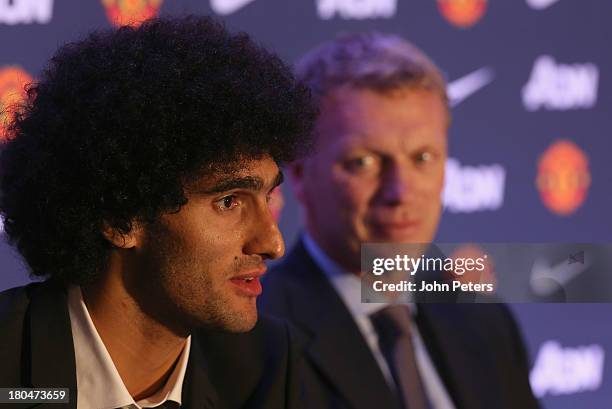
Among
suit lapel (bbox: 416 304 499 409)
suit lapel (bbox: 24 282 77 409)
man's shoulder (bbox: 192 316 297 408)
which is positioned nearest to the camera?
suit lapel (bbox: 24 282 77 409)

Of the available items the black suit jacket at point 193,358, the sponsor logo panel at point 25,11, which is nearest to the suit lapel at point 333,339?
the black suit jacket at point 193,358

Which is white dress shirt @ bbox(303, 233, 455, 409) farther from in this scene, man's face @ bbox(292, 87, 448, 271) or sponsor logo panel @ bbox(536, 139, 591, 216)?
sponsor logo panel @ bbox(536, 139, 591, 216)

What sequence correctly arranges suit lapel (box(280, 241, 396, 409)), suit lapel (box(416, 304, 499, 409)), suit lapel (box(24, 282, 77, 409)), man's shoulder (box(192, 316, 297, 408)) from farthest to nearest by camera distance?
1. suit lapel (box(416, 304, 499, 409))
2. suit lapel (box(280, 241, 396, 409))
3. man's shoulder (box(192, 316, 297, 408))
4. suit lapel (box(24, 282, 77, 409))

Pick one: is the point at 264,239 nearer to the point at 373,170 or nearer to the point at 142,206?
the point at 142,206

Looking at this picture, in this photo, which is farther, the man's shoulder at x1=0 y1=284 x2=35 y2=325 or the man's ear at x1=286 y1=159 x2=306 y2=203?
the man's ear at x1=286 y1=159 x2=306 y2=203

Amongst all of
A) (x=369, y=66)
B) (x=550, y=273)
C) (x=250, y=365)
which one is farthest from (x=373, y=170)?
(x=250, y=365)

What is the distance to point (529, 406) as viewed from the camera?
2627 mm

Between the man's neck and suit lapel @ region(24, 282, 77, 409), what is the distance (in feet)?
→ 0.25

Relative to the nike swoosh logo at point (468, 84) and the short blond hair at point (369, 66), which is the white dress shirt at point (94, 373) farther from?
the nike swoosh logo at point (468, 84)

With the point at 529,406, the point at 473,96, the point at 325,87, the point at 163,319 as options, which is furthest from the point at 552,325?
the point at 163,319

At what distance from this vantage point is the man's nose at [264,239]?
179 cm

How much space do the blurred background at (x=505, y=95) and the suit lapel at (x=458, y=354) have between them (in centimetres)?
16

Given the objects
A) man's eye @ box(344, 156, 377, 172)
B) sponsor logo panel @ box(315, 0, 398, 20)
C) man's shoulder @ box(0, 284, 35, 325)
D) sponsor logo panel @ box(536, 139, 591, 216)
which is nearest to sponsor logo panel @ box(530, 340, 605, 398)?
sponsor logo panel @ box(536, 139, 591, 216)

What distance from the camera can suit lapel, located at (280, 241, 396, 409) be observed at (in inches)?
99.3
